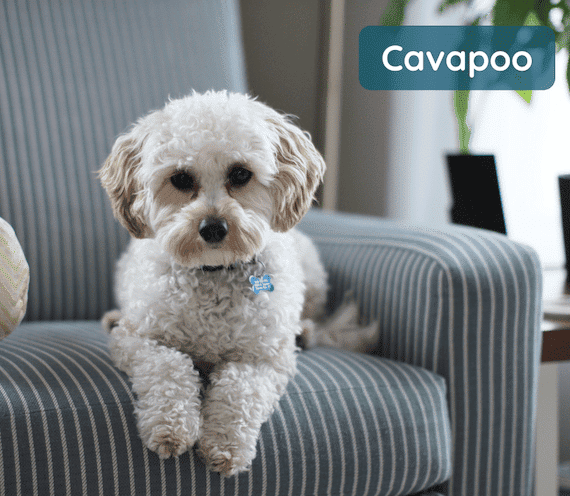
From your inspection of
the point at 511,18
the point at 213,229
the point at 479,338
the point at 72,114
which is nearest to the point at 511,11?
the point at 511,18

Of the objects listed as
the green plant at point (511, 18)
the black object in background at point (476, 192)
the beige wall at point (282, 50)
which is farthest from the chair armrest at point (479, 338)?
the beige wall at point (282, 50)

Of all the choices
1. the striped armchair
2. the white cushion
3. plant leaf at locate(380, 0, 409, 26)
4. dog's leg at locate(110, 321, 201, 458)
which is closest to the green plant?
plant leaf at locate(380, 0, 409, 26)

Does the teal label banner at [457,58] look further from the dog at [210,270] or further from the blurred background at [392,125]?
the dog at [210,270]

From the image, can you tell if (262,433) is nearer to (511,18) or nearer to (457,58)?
(511,18)

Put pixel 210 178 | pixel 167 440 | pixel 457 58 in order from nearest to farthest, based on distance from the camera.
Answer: pixel 167 440 → pixel 210 178 → pixel 457 58

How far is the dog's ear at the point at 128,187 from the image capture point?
1.04 metres

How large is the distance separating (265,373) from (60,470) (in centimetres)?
36

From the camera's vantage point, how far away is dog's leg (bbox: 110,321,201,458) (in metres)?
0.90

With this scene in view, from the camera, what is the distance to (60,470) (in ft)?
2.90

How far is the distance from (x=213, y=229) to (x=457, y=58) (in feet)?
3.75

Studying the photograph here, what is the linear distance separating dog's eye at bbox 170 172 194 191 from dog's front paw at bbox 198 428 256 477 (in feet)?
1.32

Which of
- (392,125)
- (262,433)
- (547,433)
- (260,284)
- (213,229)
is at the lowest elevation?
(547,433)

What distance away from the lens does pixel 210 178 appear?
0.99 metres

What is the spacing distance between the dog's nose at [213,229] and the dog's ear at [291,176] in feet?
0.46
